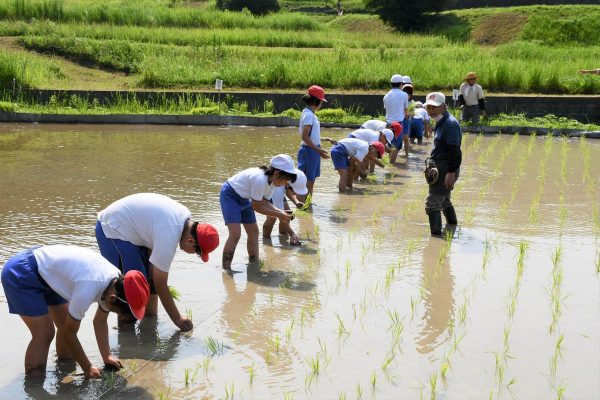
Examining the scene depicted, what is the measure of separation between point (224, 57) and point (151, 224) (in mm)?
18673

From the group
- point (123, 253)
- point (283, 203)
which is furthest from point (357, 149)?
point (123, 253)

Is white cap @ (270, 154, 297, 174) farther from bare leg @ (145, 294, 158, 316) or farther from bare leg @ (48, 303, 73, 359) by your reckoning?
bare leg @ (48, 303, 73, 359)

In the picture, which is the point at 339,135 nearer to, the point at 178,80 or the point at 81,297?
the point at 178,80

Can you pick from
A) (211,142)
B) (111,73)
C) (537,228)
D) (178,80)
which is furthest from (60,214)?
(111,73)

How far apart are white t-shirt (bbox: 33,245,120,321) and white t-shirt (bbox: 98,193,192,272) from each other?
1.69 feet

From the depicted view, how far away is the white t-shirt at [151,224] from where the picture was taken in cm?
520

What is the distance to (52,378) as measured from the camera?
4938 mm

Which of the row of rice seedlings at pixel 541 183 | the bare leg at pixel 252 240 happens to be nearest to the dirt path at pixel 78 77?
the row of rice seedlings at pixel 541 183

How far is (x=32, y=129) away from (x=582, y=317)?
12700 millimetres

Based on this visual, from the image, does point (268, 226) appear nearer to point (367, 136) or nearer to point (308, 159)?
point (308, 159)

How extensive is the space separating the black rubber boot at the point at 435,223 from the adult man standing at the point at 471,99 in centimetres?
850

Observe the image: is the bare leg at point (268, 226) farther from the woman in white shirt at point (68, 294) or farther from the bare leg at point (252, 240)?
the woman in white shirt at point (68, 294)

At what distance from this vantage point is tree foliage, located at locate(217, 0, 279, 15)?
145ft

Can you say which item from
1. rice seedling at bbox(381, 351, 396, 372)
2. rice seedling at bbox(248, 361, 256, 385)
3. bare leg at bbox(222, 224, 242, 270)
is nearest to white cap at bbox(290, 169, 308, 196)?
bare leg at bbox(222, 224, 242, 270)
